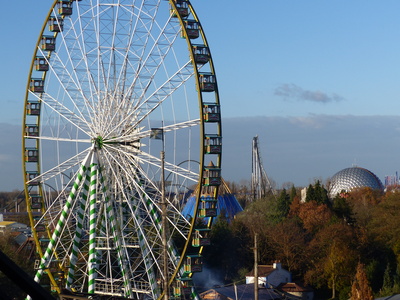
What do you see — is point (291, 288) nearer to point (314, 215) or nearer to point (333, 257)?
point (333, 257)

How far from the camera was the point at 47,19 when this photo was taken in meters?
42.0

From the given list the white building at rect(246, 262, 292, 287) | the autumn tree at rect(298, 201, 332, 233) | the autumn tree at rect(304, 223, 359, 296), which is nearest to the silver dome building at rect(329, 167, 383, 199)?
the autumn tree at rect(298, 201, 332, 233)

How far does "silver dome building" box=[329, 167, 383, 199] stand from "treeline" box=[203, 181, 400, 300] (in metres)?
74.4

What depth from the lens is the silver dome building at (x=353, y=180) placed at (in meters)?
156

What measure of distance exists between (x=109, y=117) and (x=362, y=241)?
3951 cm

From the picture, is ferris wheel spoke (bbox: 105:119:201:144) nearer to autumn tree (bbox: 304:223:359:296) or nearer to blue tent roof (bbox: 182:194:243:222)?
autumn tree (bbox: 304:223:359:296)

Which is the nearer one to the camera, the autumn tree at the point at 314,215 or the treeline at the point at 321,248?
the treeline at the point at 321,248

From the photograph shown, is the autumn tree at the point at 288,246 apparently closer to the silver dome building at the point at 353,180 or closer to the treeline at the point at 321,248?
the treeline at the point at 321,248

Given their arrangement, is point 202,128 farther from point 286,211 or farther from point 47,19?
point 286,211

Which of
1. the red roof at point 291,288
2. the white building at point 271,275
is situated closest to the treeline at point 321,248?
the white building at point 271,275

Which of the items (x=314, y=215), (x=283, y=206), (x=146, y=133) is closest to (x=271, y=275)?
(x=314, y=215)

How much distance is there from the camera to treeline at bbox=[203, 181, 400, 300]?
63.9 metres

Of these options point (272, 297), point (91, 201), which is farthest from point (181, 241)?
point (91, 201)

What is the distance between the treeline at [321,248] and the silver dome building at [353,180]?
244 ft
